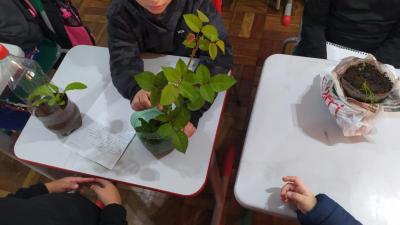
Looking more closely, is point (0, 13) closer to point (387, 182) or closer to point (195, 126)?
point (195, 126)

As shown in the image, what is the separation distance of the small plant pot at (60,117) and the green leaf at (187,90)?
Answer: 369 millimetres

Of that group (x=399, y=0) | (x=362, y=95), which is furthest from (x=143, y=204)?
(x=399, y=0)

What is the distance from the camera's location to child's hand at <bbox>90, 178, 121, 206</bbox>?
89cm

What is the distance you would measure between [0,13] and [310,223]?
122cm

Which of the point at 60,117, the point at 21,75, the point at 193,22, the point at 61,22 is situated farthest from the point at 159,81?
the point at 61,22

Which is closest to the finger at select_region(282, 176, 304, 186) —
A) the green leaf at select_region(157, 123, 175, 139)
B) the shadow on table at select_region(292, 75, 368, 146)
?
the shadow on table at select_region(292, 75, 368, 146)

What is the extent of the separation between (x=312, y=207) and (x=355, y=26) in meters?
0.75

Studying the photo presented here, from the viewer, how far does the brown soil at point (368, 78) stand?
0.66 m

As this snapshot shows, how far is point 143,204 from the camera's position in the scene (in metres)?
1.37

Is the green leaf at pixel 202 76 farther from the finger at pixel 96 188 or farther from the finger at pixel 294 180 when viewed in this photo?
the finger at pixel 96 188

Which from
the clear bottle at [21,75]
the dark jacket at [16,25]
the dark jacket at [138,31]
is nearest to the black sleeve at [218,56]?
the dark jacket at [138,31]

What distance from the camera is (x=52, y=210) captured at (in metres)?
0.74

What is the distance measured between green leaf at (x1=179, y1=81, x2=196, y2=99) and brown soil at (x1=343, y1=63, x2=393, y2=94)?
1.11 ft

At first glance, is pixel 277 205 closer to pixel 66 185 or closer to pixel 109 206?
pixel 109 206
